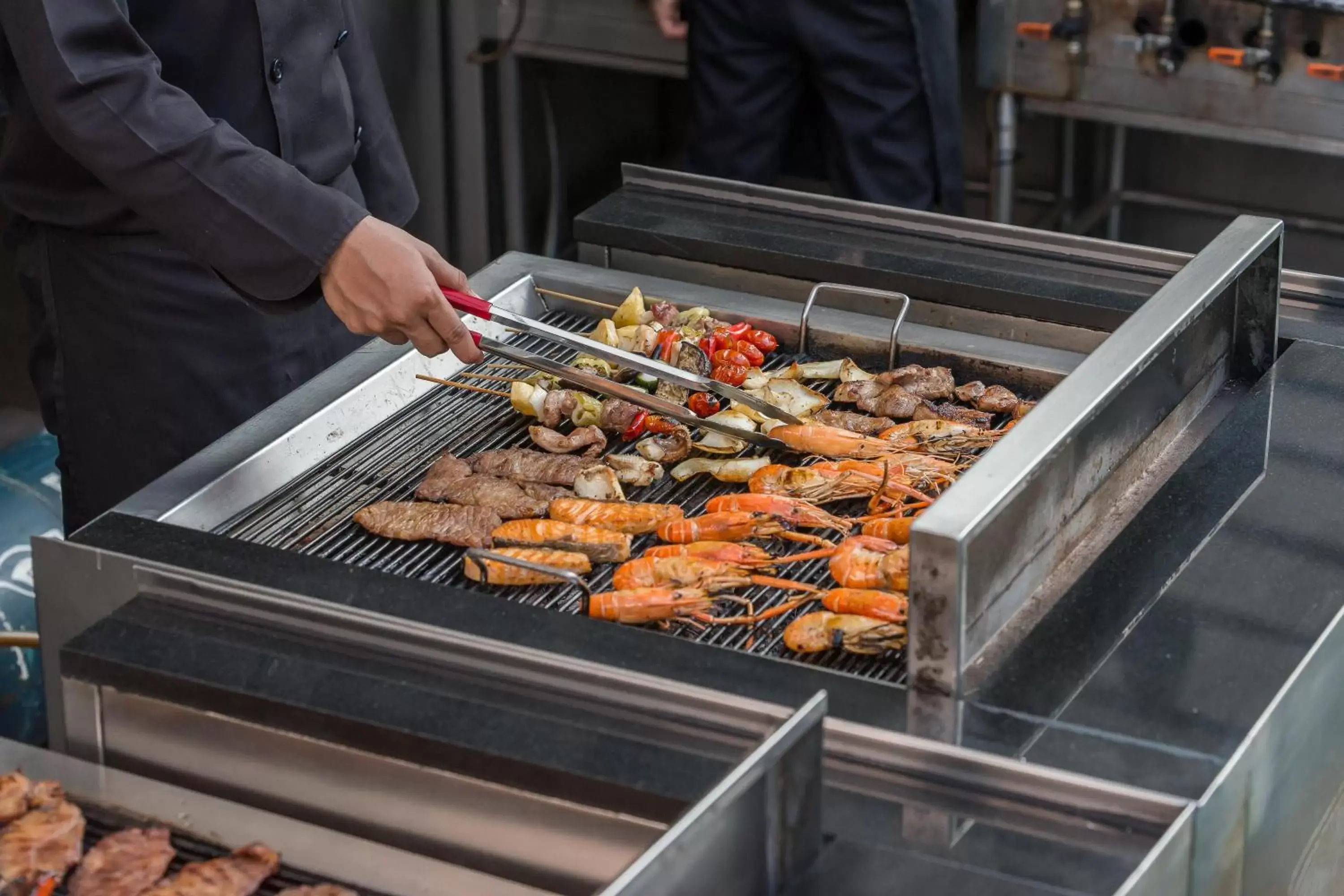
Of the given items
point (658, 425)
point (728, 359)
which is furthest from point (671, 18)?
point (658, 425)

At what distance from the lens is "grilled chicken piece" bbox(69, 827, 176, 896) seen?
1610 millimetres

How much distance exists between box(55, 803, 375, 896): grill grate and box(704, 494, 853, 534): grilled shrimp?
2.46ft

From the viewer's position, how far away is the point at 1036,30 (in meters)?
4.17

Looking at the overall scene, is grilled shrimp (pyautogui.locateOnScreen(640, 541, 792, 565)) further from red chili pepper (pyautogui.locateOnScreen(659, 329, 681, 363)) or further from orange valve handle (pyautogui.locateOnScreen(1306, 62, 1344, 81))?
orange valve handle (pyautogui.locateOnScreen(1306, 62, 1344, 81))

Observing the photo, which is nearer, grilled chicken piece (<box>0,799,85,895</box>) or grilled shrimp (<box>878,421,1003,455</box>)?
grilled chicken piece (<box>0,799,85,895</box>)

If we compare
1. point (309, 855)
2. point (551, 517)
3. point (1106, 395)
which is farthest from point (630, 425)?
point (309, 855)

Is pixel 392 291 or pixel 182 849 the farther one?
pixel 392 291

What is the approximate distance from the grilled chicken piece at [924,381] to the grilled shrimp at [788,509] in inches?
13.0

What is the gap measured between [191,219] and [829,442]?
89 centimetres

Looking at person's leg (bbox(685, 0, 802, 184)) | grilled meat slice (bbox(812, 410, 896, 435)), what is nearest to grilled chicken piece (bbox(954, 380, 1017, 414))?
grilled meat slice (bbox(812, 410, 896, 435))

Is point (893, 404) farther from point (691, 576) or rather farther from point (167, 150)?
point (167, 150)

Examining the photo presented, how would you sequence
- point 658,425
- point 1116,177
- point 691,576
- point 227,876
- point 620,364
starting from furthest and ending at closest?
point 1116,177 → point 658,425 → point 620,364 → point 691,576 → point 227,876

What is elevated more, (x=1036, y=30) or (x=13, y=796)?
(x=1036, y=30)

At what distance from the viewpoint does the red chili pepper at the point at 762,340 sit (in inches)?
102
